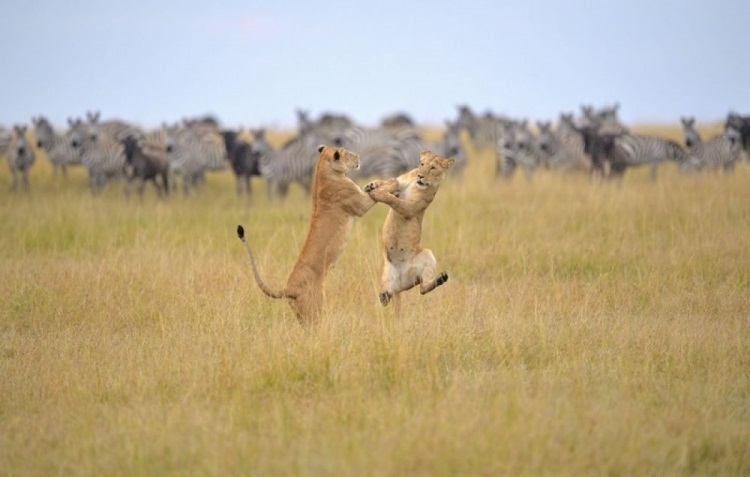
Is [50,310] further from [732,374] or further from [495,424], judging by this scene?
[732,374]

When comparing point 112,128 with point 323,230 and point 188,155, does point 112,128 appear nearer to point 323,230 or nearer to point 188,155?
point 188,155

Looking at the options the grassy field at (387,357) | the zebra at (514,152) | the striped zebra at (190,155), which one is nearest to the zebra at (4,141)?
the striped zebra at (190,155)

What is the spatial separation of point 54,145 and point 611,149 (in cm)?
1175

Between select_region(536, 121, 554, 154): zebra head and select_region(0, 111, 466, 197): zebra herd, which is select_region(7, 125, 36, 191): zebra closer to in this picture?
select_region(0, 111, 466, 197): zebra herd

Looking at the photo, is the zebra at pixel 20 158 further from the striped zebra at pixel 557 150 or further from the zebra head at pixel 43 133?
the striped zebra at pixel 557 150

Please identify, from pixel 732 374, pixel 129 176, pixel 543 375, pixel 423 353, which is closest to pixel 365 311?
pixel 423 353

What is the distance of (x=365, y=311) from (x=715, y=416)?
144 inches

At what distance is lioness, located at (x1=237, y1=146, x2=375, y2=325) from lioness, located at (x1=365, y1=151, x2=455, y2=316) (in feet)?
0.69

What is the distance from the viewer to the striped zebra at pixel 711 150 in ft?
70.3

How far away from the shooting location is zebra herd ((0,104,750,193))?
2033cm

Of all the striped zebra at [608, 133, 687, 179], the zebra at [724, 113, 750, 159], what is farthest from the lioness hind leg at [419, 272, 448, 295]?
the zebra at [724, 113, 750, 159]

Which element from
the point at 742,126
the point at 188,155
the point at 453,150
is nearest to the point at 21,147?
the point at 188,155

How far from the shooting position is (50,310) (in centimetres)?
938

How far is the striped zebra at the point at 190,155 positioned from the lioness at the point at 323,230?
42.4 feet
